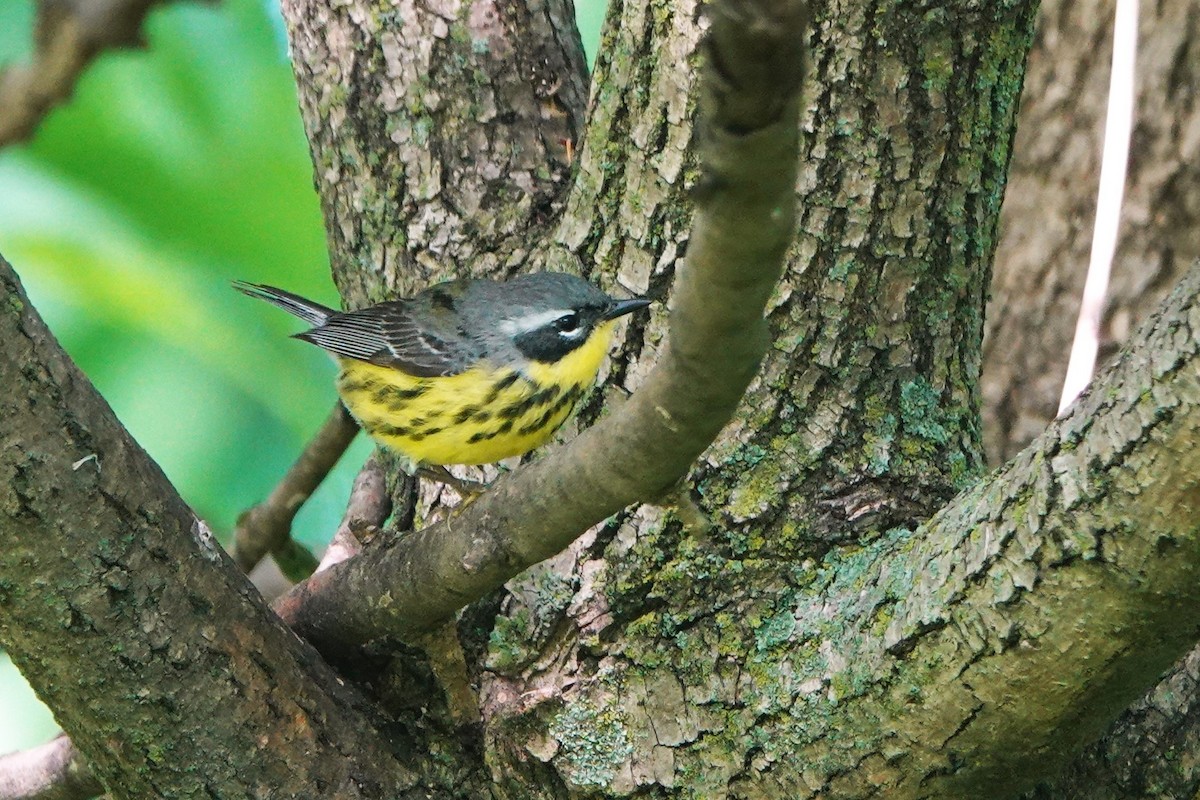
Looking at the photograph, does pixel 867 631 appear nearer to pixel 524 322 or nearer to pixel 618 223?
pixel 618 223

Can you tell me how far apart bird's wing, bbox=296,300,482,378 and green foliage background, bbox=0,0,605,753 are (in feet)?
3.66

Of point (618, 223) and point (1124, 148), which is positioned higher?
point (1124, 148)

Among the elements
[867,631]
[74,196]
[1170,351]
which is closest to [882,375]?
[867,631]

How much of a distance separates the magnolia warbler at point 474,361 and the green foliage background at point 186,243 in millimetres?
1086

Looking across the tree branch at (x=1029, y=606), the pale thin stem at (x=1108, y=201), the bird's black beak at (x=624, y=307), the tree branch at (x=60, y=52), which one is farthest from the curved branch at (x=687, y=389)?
the tree branch at (x=60, y=52)

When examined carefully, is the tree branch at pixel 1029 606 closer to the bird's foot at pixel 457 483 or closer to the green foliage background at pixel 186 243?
the bird's foot at pixel 457 483

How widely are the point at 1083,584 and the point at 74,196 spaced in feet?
12.3

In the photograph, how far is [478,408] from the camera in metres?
3.09

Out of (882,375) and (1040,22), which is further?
(1040,22)

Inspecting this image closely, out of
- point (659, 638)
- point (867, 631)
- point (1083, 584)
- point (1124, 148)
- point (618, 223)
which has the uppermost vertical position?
point (1124, 148)

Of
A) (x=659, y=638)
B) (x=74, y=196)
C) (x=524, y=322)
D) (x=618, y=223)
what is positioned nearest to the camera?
(x=659, y=638)

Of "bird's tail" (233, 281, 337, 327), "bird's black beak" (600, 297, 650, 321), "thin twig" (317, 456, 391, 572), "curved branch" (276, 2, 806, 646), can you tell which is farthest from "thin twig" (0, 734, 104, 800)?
"bird's black beak" (600, 297, 650, 321)

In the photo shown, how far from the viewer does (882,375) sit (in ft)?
7.98

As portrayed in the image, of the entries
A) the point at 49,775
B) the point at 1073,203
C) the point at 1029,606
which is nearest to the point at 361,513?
the point at 49,775
